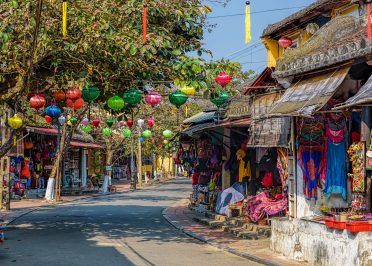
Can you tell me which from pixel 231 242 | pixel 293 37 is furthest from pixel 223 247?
pixel 293 37

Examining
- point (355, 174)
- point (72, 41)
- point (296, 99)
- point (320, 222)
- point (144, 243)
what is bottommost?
point (144, 243)

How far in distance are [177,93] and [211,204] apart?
11.2m

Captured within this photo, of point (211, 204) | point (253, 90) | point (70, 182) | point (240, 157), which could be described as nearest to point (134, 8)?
point (253, 90)

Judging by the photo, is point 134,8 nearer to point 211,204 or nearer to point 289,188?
point 289,188

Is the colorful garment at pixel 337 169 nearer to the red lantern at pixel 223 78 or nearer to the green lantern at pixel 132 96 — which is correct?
the red lantern at pixel 223 78

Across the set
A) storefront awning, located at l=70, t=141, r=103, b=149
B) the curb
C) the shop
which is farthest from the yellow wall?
storefront awning, located at l=70, t=141, r=103, b=149

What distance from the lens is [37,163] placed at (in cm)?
3662

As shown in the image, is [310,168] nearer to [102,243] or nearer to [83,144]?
[102,243]

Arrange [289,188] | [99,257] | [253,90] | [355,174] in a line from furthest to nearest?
[253,90] < [289,188] < [99,257] < [355,174]

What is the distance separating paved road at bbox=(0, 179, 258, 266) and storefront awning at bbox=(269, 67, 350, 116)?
370cm

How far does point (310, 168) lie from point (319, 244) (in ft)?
7.62

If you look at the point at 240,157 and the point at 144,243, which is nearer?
the point at 144,243

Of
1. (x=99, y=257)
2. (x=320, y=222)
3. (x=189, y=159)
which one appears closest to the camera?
(x=320, y=222)

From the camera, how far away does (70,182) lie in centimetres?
4322
